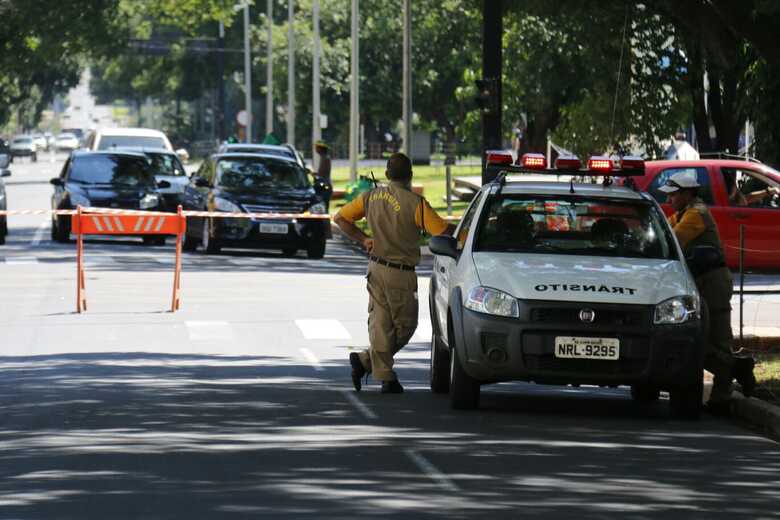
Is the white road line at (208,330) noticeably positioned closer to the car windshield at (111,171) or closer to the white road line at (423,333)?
the white road line at (423,333)

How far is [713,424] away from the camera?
13805 millimetres

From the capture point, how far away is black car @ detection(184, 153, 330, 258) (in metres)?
31.2

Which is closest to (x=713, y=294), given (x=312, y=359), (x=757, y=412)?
(x=757, y=412)

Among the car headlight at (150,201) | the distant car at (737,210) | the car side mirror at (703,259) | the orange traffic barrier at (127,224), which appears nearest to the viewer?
the car side mirror at (703,259)

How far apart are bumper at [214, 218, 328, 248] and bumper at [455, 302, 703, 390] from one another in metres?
18.2

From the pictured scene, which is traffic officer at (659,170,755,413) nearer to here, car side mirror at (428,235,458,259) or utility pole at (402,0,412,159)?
car side mirror at (428,235,458,259)

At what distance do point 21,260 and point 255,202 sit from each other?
3.74 meters

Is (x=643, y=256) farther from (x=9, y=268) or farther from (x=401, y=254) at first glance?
(x=9, y=268)

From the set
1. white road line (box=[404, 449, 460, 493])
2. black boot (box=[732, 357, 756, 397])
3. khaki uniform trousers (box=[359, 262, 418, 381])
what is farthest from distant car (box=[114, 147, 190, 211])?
white road line (box=[404, 449, 460, 493])

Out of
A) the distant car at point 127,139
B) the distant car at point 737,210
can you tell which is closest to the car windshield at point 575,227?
the distant car at point 737,210

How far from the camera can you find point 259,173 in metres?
32.5

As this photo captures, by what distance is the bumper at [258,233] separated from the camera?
3111 centimetres

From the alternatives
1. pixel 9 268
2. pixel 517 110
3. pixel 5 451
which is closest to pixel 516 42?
pixel 517 110

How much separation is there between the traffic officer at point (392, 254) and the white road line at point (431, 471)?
3088mm
